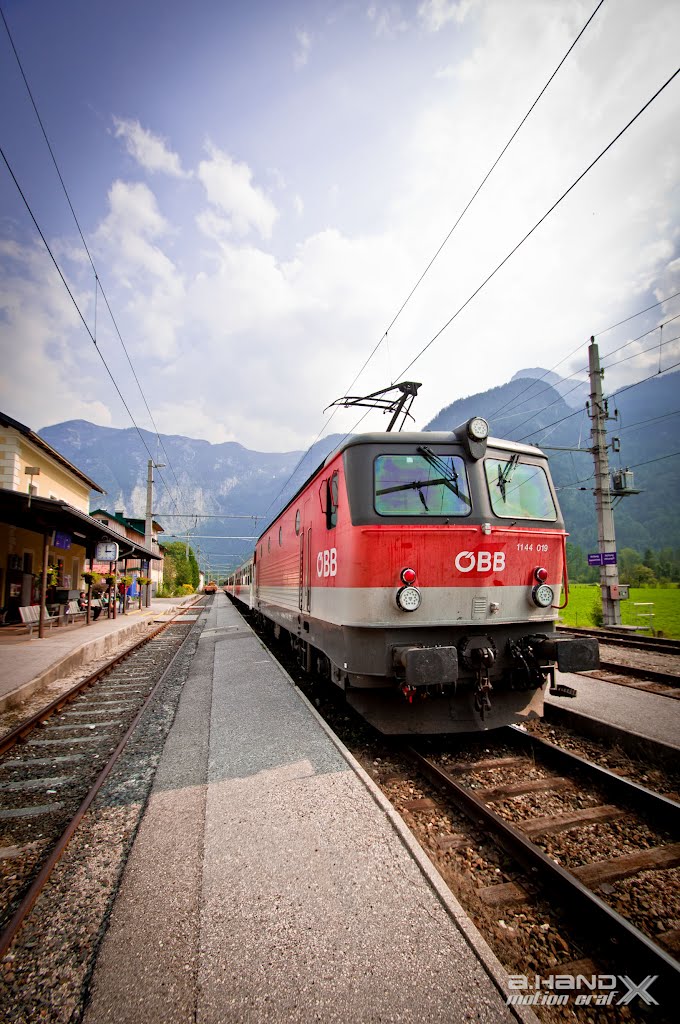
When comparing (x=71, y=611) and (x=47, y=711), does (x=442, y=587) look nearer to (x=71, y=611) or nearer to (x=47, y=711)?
(x=47, y=711)

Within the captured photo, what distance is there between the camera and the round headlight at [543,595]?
198 inches

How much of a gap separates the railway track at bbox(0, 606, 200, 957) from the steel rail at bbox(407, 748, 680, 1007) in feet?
9.86

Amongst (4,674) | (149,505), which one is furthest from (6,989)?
(149,505)

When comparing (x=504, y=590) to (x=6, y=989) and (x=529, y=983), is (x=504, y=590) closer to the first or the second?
(x=529, y=983)

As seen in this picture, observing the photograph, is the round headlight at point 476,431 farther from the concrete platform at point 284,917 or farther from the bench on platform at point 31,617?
the bench on platform at point 31,617

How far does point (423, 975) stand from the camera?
2119 mm

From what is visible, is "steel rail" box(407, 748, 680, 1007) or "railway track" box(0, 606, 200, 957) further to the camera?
"railway track" box(0, 606, 200, 957)

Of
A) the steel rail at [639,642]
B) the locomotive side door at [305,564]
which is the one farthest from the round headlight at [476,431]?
the steel rail at [639,642]

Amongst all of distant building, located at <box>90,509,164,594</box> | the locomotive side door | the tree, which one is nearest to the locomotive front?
the locomotive side door

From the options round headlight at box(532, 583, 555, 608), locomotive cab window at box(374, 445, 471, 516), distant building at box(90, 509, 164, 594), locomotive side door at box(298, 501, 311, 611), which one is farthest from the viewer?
distant building at box(90, 509, 164, 594)

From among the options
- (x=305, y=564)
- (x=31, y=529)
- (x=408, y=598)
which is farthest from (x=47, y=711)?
(x=31, y=529)

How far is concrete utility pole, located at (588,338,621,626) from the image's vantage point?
15062 mm

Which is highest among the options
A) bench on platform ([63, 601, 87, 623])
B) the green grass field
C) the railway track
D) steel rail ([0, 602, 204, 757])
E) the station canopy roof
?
the station canopy roof

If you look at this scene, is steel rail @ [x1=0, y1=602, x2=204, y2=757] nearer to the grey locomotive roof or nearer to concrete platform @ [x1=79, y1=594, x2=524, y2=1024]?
concrete platform @ [x1=79, y1=594, x2=524, y2=1024]
